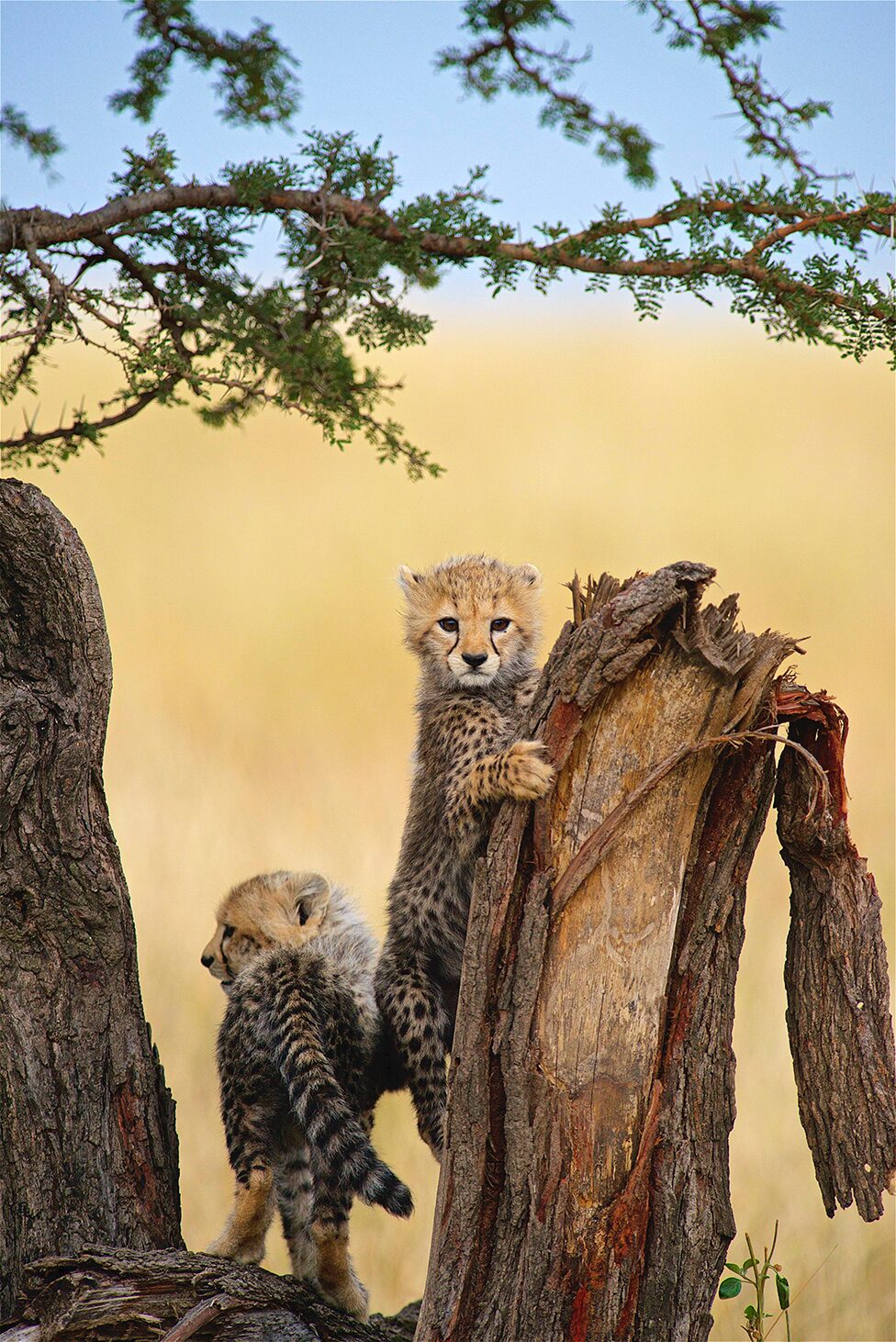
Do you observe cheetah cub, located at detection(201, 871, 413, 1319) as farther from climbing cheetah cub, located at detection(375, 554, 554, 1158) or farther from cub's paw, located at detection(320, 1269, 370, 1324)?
climbing cheetah cub, located at detection(375, 554, 554, 1158)

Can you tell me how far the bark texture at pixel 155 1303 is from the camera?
2.87 m

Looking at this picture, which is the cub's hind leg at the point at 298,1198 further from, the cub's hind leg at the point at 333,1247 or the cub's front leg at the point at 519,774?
the cub's front leg at the point at 519,774

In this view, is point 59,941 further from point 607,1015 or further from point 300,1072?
point 607,1015

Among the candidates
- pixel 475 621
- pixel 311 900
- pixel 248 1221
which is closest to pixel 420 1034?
pixel 311 900

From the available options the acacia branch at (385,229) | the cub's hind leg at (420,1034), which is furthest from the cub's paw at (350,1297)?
the acacia branch at (385,229)

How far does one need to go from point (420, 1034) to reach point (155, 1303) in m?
0.97

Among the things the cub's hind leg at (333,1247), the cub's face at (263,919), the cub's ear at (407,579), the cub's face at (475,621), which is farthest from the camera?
the cub's ear at (407,579)

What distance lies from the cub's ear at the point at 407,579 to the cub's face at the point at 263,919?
3.58 feet

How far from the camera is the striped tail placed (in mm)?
3109

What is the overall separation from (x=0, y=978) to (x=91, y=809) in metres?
0.48

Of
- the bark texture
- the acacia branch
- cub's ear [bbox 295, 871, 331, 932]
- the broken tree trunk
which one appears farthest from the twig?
the acacia branch

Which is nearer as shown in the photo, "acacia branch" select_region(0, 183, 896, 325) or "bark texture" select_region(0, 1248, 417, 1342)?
"bark texture" select_region(0, 1248, 417, 1342)

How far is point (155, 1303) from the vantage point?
9.59 feet

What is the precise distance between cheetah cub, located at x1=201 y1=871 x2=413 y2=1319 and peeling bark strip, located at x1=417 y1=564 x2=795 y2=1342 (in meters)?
0.43
